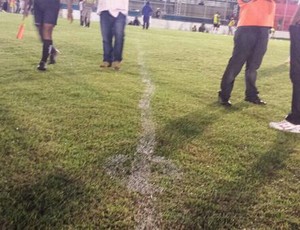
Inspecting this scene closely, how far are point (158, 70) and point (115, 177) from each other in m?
5.02

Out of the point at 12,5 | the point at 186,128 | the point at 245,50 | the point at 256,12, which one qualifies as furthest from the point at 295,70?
the point at 12,5

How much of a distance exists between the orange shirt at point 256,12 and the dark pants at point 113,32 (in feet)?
8.95

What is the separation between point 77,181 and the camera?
2.65m

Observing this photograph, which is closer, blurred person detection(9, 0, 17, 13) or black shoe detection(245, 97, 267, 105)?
black shoe detection(245, 97, 267, 105)

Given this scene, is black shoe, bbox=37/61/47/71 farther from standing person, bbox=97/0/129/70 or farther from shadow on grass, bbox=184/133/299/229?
shadow on grass, bbox=184/133/299/229

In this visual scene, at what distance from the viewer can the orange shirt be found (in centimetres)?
502

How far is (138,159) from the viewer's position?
312 centimetres

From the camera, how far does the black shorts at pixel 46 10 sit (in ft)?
20.4

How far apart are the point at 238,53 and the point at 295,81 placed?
95 cm

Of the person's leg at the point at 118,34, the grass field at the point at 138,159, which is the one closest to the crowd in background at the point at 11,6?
the person's leg at the point at 118,34

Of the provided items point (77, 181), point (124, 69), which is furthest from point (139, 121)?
point (124, 69)

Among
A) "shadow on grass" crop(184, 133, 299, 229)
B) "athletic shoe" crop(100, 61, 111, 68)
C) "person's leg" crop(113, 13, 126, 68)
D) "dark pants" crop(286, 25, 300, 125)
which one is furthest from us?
"athletic shoe" crop(100, 61, 111, 68)

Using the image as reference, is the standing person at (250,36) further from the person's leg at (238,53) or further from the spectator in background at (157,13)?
the spectator in background at (157,13)

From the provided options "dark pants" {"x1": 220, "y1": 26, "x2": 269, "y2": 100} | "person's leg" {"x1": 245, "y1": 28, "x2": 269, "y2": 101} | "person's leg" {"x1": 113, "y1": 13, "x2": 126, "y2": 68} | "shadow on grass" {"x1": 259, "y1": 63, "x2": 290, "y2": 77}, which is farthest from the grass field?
"shadow on grass" {"x1": 259, "y1": 63, "x2": 290, "y2": 77}
